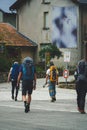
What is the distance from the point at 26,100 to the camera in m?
19.2

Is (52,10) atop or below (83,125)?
atop

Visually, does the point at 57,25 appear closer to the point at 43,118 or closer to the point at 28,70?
the point at 28,70

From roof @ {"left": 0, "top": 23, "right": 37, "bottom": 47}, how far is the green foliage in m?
2.93

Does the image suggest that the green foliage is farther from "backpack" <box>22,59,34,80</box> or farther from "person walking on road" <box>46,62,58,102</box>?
"backpack" <box>22,59,34,80</box>

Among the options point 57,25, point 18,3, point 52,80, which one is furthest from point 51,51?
point 52,80

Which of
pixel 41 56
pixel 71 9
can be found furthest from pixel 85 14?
pixel 41 56

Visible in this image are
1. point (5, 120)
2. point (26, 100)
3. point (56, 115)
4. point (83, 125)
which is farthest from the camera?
point (26, 100)

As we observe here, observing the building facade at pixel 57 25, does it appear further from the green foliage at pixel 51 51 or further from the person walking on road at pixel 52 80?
the person walking on road at pixel 52 80

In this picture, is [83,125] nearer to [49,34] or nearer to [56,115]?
[56,115]

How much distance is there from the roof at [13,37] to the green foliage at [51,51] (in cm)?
293

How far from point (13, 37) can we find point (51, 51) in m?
5.90

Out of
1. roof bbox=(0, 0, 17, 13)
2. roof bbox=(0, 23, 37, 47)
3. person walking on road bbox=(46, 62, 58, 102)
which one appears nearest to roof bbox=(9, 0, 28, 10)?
roof bbox=(0, 23, 37, 47)

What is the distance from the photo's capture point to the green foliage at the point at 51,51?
5256 centimetres

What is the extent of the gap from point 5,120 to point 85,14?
41.6 metres
